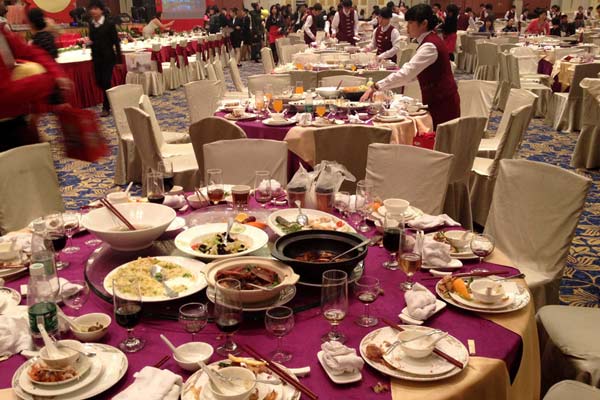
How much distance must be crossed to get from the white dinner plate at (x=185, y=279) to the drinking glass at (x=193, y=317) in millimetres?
107

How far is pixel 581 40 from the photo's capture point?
37.0 ft

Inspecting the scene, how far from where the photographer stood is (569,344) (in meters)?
2.01

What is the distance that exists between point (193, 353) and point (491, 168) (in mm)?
3121

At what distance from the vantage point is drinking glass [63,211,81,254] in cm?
203

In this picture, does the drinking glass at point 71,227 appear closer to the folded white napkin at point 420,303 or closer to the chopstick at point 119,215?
the chopstick at point 119,215

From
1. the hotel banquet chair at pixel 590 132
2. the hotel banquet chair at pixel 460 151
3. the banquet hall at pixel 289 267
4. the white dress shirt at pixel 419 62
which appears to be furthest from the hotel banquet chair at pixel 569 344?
the hotel banquet chair at pixel 590 132

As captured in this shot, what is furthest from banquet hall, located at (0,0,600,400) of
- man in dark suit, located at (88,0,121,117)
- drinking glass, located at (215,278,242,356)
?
man in dark suit, located at (88,0,121,117)

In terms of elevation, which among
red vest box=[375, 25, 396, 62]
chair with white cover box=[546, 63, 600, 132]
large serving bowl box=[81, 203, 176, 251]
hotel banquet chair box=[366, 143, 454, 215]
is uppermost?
red vest box=[375, 25, 396, 62]

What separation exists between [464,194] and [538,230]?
1218 millimetres

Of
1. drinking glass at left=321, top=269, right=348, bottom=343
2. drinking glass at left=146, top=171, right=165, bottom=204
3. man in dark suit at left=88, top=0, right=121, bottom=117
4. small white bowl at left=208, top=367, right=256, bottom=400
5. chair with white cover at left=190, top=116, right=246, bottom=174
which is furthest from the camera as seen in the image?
man in dark suit at left=88, top=0, right=121, bottom=117

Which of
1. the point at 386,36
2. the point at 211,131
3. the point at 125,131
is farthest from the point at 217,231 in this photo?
the point at 386,36

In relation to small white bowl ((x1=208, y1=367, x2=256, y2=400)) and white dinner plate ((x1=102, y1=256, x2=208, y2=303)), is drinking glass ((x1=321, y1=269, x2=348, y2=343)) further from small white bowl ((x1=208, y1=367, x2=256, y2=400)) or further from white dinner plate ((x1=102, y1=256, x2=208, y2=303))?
white dinner plate ((x1=102, y1=256, x2=208, y2=303))

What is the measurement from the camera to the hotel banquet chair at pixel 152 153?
3915mm

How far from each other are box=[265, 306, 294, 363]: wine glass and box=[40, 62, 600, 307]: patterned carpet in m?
0.99
